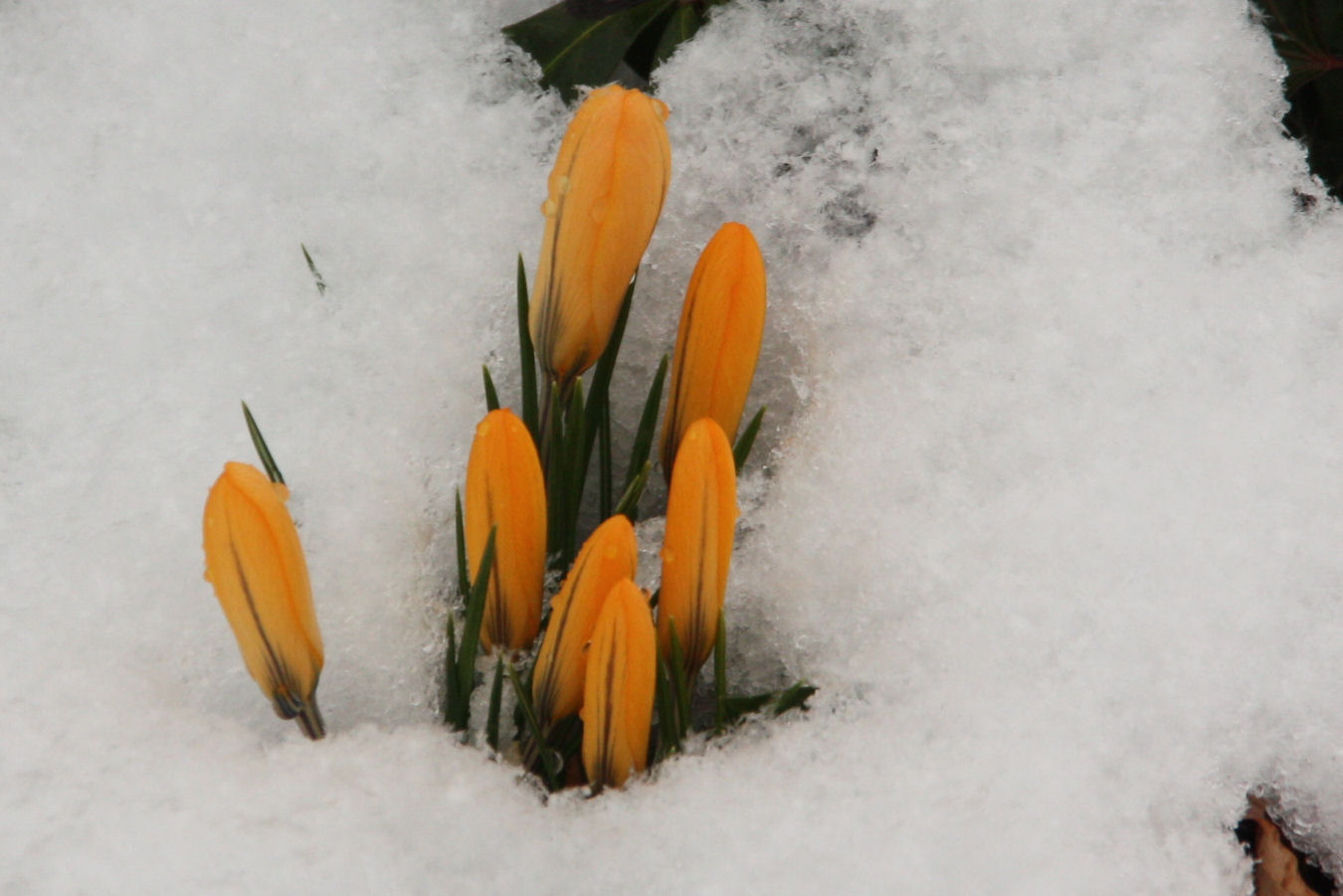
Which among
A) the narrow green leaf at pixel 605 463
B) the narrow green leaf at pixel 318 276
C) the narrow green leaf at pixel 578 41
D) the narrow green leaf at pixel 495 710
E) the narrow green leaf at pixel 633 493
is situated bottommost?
the narrow green leaf at pixel 495 710

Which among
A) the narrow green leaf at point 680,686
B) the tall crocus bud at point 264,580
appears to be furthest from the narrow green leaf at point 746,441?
the tall crocus bud at point 264,580

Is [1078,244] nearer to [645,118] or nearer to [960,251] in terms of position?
[960,251]

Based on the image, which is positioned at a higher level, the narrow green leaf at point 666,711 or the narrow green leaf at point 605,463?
the narrow green leaf at point 605,463

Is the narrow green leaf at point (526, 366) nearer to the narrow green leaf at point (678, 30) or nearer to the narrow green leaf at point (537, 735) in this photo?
the narrow green leaf at point (537, 735)

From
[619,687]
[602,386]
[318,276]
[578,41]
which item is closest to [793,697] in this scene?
[619,687]

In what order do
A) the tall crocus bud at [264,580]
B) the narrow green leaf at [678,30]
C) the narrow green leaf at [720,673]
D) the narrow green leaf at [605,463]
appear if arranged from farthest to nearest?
the narrow green leaf at [678,30]
the narrow green leaf at [605,463]
the narrow green leaf at [720,673]
the tall crocus bud at [264,580]

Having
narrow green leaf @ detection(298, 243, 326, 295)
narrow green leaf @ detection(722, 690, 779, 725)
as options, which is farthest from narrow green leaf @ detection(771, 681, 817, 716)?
narrow green leaf @ detection(298, 243, 326, 295)
